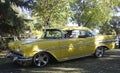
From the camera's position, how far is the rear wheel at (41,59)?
10.6 metres

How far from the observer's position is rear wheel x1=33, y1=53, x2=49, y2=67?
10.6 metres

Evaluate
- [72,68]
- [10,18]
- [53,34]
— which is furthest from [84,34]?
[10,18]

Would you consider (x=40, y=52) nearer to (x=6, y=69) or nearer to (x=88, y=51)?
(x=6, y=69)

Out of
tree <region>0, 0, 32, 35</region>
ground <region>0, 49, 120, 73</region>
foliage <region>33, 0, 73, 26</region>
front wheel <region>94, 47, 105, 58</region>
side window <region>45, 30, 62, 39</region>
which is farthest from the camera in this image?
foliage <region>33, 0, 73, 26</region>

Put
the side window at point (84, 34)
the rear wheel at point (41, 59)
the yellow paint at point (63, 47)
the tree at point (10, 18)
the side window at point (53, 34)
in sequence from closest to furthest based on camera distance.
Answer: the yellow paint at point (63, 47) < the rear wheel at point (41, 59) < the side window at point (53, 34) < the side window at point (84, 34) < the tree at point (10, 18)

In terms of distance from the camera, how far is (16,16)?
55.0 ft

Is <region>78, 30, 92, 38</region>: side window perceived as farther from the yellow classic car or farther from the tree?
the tree

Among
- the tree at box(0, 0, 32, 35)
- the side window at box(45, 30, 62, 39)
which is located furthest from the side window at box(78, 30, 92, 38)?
the tree at box(0, 0, 32, 35)

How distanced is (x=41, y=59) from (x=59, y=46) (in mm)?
956

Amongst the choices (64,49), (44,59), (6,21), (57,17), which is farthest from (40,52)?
(57,17)

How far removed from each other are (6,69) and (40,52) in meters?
1.47

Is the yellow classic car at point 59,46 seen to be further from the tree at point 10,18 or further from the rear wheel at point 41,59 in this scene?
the tree at point 10,18

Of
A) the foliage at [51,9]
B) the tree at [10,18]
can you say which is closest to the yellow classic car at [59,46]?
the tree at [10,18]

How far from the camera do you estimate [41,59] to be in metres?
10.8
